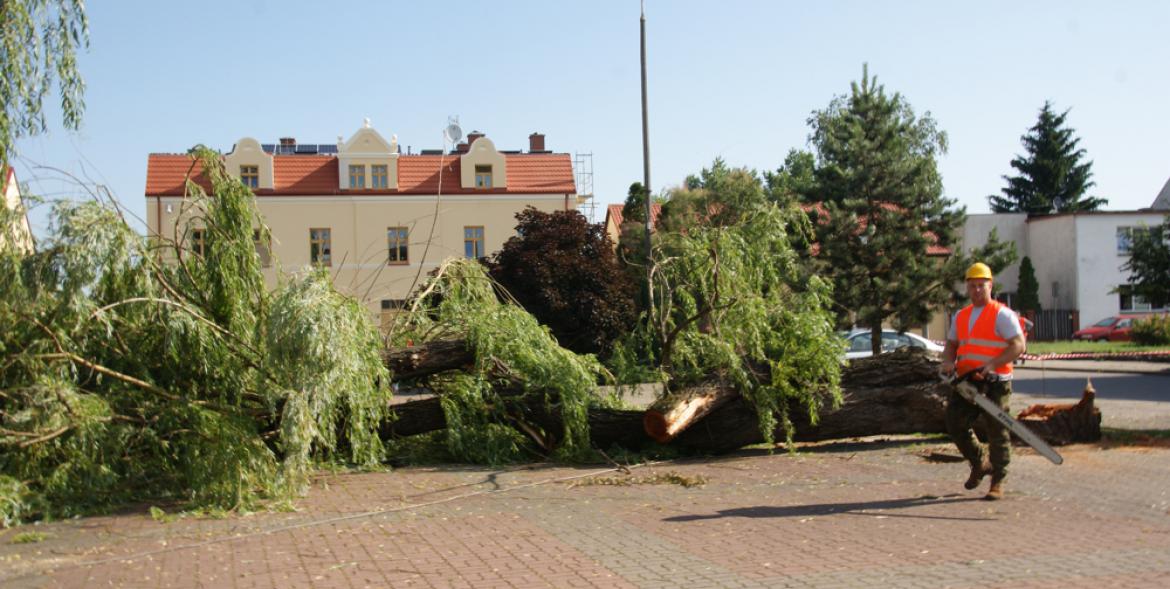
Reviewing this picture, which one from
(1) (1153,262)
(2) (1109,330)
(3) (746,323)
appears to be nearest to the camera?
(3) (746,323)

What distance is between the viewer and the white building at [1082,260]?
49688 mm

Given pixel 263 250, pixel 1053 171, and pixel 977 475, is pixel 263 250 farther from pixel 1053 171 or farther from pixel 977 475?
pixel 1053 171

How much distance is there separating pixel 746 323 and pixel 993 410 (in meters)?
3.37

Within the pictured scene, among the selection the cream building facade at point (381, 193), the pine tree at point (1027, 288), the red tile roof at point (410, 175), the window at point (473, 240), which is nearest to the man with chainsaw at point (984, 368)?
the cream building facade at point (381, 193)

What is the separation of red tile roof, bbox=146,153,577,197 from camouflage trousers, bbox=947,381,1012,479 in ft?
118

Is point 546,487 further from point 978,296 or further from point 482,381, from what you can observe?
point 978,296

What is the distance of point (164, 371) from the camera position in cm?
972

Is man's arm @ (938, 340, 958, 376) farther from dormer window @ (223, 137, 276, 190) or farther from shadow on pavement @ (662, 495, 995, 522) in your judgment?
dormer window @ (223, 137, 276, 190)

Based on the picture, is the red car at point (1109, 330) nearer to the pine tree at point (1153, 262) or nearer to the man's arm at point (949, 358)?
the pine tree at point (1153, 262)

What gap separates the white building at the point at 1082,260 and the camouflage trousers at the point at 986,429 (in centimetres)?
4323

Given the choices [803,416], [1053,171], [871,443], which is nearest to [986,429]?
[803,416]

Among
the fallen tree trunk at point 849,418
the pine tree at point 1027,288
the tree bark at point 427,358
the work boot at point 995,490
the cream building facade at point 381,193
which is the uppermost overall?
the cream building facade at point 381,193

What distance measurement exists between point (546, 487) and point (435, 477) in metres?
1.25

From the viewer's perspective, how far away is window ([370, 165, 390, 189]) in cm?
4403
